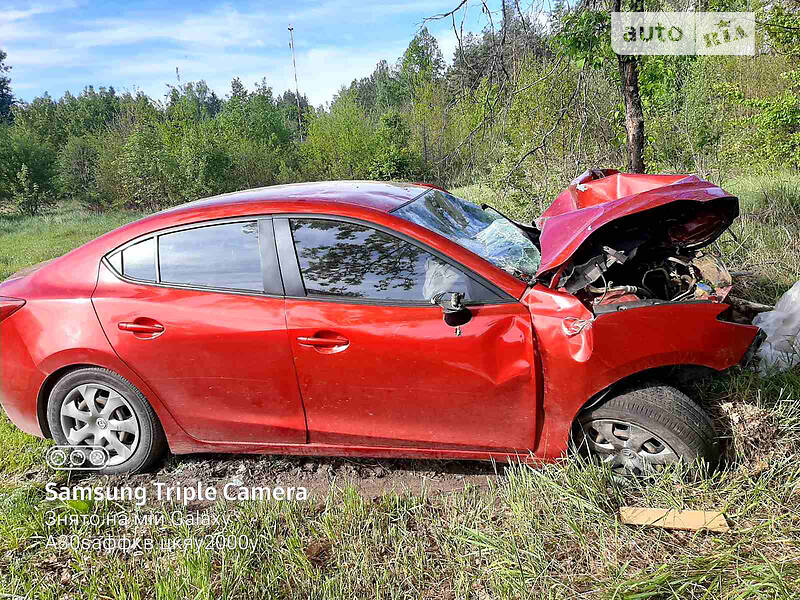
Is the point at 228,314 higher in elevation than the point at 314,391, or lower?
higher

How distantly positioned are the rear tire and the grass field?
0.10 metres

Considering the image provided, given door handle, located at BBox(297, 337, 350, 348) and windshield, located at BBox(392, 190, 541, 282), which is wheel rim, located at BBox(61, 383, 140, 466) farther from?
windshield, located at BBox(392, 190, 541, 282)

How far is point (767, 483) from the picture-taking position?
8.76 feet

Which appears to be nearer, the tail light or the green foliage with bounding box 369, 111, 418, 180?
the tail light

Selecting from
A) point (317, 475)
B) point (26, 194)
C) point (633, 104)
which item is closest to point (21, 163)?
point (26, 194)

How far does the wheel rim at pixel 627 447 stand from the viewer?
2.72 meters

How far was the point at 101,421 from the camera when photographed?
327 centimetres

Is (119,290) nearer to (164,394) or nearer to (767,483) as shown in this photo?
(164,394)

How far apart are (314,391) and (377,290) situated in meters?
0.63

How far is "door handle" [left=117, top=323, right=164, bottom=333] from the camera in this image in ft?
10.0

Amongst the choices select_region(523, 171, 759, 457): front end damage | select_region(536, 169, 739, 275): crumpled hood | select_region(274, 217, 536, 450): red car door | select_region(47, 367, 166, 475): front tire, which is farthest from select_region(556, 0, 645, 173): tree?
select_region(47, 367, 166, 475): front tire

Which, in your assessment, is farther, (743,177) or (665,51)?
(743,177)

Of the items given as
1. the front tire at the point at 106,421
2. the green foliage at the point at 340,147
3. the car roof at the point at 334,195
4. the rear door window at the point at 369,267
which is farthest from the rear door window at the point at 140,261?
the green foliage at the point at 340,147

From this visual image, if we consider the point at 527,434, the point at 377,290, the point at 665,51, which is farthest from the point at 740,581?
the point at 665,51
